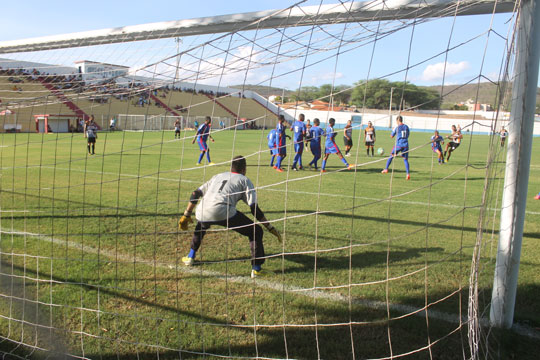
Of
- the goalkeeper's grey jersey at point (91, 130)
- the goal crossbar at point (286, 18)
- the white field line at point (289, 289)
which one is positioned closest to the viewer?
the goal crossbar at point (286, 18)

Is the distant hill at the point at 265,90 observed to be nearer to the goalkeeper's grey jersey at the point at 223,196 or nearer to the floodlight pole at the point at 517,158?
the goalkeeper's grey jersey at the point at 223,196

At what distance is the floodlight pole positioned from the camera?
2.83 meters

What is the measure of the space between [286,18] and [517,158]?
2.21m

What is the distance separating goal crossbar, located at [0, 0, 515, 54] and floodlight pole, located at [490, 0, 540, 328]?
227 millimetres

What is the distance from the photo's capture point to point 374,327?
330 centimetres

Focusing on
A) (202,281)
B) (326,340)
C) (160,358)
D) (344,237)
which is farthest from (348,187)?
(160,358)

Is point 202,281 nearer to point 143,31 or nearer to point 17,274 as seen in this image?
point 17,274

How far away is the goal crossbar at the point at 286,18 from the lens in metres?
2.94

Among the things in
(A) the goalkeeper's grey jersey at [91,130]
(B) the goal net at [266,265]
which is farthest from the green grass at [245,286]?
(A) the goalkeeper's grey jersey at [91,130]

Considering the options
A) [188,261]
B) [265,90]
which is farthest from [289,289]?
[265,90]

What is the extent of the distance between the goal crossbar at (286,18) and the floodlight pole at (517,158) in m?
0.23

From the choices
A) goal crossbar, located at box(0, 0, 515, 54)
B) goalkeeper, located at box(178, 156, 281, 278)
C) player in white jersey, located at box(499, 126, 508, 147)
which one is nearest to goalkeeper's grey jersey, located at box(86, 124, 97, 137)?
goal crossbar, located at box(0, 0, 515, 54)

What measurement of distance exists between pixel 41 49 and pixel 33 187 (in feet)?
13.6

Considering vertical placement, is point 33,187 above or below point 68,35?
below
